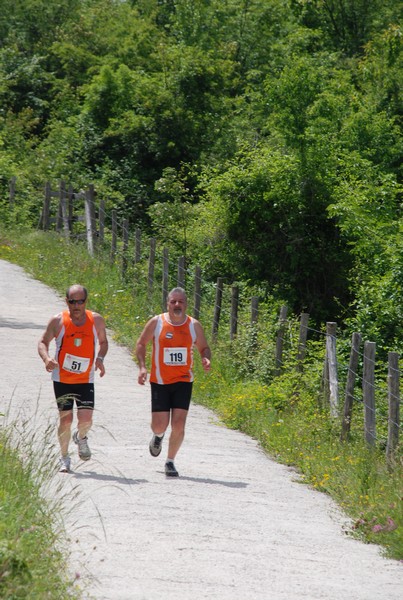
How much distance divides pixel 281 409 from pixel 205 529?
6.68m

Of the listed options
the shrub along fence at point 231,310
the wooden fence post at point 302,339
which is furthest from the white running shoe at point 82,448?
the wooden fence post at point 302,339

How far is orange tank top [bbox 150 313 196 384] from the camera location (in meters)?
11.0

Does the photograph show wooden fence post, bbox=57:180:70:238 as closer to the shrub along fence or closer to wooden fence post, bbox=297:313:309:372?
the shrub along fence

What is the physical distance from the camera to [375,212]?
78.9ft

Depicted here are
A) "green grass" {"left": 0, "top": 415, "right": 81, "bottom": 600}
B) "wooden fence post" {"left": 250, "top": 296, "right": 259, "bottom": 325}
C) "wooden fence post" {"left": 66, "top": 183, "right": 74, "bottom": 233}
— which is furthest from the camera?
"wooden fence post" {"left": 66, "top": 183, "right": 74, "bottom": 233}

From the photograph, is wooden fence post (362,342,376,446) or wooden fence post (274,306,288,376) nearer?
wooden fence post (362,342,376,446)

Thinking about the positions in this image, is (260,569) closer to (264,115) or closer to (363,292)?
(363,292)

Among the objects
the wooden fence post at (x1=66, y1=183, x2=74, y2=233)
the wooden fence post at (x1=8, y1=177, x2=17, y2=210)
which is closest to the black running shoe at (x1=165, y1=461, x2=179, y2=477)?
the wooden fence post at (x1=66, y1=183, x2=74, y2=233)

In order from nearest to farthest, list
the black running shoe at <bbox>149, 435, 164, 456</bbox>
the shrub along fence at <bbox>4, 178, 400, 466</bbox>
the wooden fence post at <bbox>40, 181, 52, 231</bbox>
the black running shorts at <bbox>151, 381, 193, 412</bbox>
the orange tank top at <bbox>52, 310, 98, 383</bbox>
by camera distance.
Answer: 1. the orange tank top at <bbox>52, 310, 98, 383</bbox>
2. the black running shorts at <bbox>151, 381, 193, 412</bbox>
3. the black running shoe at <bbox>149, 435, 164, 456</bbox>
4. the shrub along fence at <bbox>4, 178, 400, 466</bbox>
5. the wooden fence post at <bbox>40, 181, 52, 231</bbox>

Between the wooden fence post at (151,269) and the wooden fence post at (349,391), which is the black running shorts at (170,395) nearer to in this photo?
the wooden fence post at (349,391)

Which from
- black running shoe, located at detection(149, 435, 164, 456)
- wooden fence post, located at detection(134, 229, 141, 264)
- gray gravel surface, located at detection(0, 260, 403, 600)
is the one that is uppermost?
wooden fence post, located at detection(134, 229, 141, 264)

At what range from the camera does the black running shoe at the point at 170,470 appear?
35.5ft

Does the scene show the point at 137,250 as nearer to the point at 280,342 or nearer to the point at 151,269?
the point at 151,269

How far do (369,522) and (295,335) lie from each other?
24.9ft
